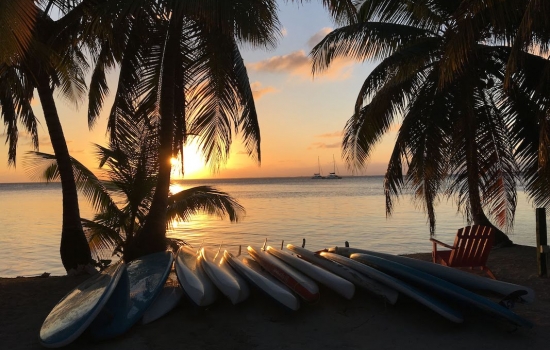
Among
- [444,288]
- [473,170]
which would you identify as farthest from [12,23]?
[473,170]

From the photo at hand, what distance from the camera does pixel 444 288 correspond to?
536 centimetres

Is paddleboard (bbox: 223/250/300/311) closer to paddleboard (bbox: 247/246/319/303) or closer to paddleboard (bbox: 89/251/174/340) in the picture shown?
paddleboard (bbox: 247/246/319/303)

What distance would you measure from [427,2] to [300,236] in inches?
394

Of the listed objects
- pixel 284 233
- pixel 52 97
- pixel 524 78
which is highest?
pixel 524 78

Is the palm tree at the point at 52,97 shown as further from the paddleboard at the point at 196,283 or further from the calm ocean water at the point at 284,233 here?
the calm ocean water at the point at 284,233

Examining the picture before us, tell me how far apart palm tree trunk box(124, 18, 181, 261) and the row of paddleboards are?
72 cm

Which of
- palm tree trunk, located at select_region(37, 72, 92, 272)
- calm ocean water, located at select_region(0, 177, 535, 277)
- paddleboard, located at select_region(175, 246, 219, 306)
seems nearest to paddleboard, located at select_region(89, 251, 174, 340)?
paddleboard, located at select_region(175, 246, 219, 306)

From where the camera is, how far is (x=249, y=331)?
516 centimetres

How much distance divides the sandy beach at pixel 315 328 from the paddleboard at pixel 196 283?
172mm

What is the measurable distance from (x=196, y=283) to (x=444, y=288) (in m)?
2.54

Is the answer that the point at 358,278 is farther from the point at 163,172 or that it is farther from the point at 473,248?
the point at 163,172

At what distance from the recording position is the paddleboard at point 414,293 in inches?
201

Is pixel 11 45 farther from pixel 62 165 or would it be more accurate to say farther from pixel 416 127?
pixel 416 127

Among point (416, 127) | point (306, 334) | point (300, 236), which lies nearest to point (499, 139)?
point (416, 127)
